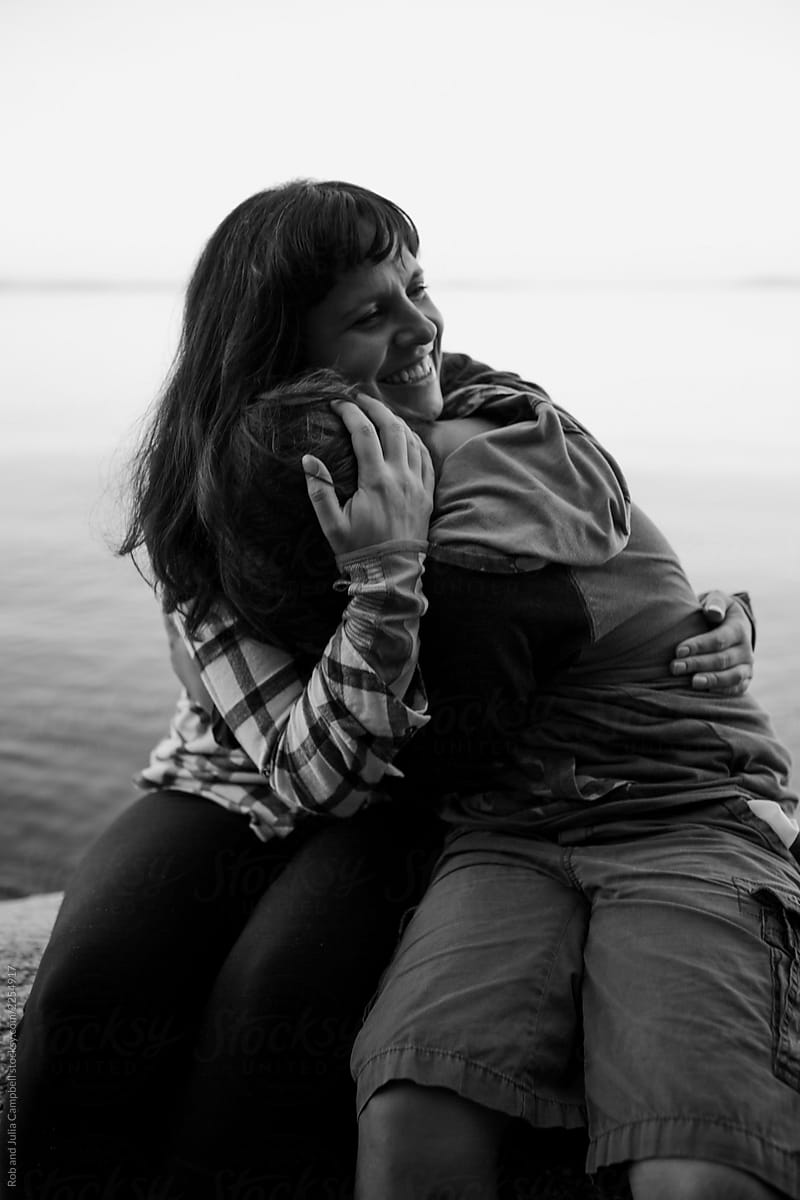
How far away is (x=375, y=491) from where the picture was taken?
1.29m

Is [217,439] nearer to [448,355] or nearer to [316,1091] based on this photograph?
[448,355]

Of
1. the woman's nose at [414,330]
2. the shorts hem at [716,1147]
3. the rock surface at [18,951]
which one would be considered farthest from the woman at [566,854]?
the rock surface at [18,951]

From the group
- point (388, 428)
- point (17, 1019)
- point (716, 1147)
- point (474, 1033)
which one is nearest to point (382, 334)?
point (388, 428)

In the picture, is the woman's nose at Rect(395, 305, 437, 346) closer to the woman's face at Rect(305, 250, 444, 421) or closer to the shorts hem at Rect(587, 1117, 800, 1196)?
the woman's face at Rect(305, 250, 444, 421)

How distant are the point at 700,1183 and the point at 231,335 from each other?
1.03m

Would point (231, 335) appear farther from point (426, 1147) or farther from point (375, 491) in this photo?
point (426, 1147)

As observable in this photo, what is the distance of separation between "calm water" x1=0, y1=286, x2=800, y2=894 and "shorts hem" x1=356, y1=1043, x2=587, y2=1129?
0.99 meters

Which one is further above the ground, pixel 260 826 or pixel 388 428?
pixel 388 428

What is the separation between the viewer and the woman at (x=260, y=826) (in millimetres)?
1302

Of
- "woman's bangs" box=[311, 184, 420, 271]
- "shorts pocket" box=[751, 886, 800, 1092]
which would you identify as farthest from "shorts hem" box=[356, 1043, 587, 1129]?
"woman's bangs" box=[311, 184, 420, 271]

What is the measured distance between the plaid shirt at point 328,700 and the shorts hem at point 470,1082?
1.07ft

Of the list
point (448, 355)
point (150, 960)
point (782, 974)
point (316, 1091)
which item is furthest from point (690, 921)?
point (448, 355)

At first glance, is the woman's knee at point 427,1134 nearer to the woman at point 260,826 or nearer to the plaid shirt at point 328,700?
the woman at point 260,826

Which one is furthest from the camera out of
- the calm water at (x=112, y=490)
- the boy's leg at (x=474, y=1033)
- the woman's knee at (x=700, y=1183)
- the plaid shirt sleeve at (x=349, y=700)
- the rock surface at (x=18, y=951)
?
the calm water at (x=112, y=490)
